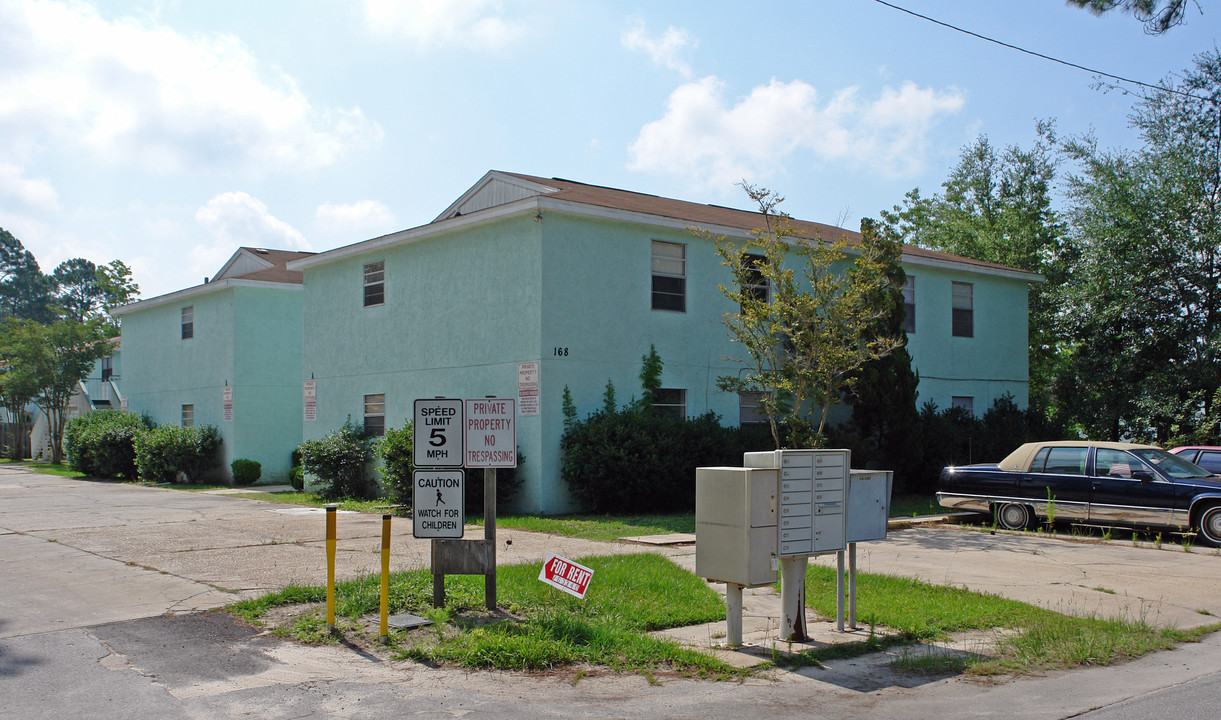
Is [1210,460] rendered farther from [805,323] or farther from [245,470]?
[245,470]

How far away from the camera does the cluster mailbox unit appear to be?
7.26 metres

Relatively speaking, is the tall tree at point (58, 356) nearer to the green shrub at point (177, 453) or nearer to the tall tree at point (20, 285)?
the green shrub at point (177, 453)

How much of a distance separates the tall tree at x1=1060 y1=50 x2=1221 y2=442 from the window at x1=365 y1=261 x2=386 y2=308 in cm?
2031

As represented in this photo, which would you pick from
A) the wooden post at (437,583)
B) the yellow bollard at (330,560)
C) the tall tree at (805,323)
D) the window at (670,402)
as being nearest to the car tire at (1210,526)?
the tall tree at (805,323)

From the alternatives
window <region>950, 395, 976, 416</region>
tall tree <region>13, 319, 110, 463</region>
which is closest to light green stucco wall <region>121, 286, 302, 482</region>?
tall tree <region>13, 319, 110, 463</region>

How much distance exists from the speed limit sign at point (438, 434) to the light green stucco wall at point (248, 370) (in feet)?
68.2

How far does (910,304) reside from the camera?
24297 millimetres

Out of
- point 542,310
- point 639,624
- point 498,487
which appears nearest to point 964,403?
point 542,310

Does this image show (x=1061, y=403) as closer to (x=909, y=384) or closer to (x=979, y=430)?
(x=979, y=430)

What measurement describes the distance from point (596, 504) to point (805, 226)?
11104 mm

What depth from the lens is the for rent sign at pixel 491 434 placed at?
8.80 metres

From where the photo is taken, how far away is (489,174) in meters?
23.5

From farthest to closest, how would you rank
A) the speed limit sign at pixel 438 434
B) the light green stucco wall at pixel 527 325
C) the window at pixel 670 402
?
the window at pixel 670 402 < the light green stucco wall at pixel 527 325 < the speed limit sign at pixel 438 434

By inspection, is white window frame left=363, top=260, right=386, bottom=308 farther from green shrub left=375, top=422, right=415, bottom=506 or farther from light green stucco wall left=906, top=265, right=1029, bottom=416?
light green stucco wall left=906, top=265, right=1029, bottom=416
